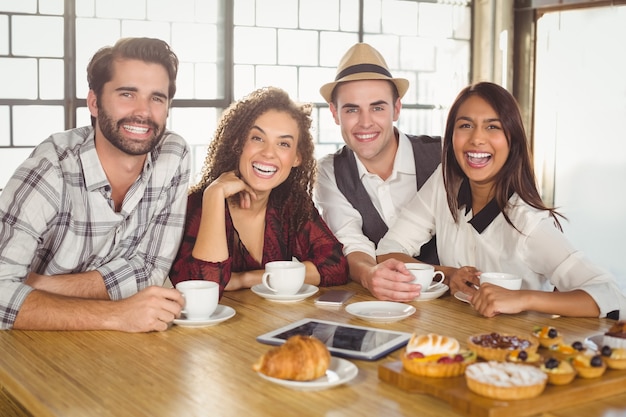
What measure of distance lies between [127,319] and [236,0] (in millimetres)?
3317

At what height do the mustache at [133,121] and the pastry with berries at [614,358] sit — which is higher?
the mustache at [133,121]

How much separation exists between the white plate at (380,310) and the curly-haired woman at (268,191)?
1.28 feet

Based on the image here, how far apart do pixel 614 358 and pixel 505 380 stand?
0.28 meters

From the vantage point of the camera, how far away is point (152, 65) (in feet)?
7.84

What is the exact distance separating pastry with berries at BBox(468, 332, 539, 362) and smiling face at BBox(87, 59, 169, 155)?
120 cm

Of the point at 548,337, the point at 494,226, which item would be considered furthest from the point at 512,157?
the point at 548,337

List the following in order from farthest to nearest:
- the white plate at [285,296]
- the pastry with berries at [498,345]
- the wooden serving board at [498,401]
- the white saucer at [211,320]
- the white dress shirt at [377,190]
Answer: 1. the white dress shirt at [377,190]
2. the white plate at [285,296]
3. the white saucer at [211,320]
4. the pastry with berries at [498,345]
5. the wooden serving board at [498,401]

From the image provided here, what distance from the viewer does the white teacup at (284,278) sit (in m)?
2.18

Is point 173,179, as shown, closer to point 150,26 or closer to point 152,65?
point 152,65

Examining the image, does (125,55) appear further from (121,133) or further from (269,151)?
(269,151)

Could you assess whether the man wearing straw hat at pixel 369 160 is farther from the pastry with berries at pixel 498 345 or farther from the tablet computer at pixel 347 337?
the pastry with berries at pixel 498 345

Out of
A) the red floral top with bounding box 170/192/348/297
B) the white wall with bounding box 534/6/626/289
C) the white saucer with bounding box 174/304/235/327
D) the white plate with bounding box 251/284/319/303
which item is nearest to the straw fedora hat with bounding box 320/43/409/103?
the red floral top with bounding box 170/192/348/297

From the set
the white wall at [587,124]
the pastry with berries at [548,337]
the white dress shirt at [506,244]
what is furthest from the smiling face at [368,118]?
the white wall at [587,124]

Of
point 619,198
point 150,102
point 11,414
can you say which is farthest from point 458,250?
point 619,198
